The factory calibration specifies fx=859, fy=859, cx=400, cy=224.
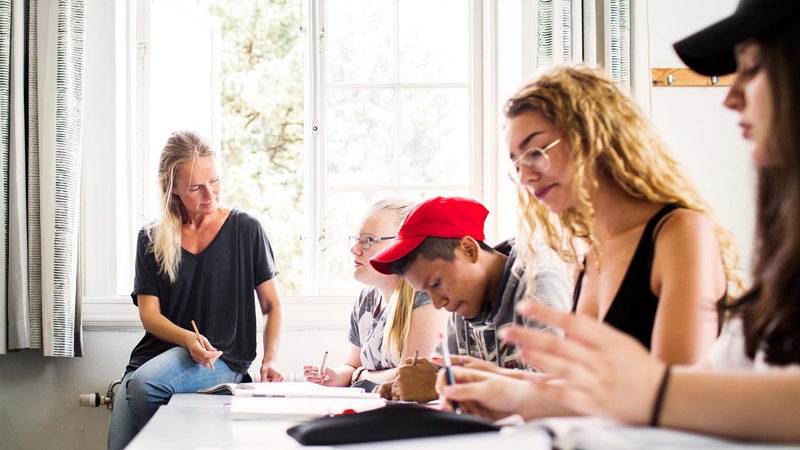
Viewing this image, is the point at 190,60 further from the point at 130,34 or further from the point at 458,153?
the point at 458,153

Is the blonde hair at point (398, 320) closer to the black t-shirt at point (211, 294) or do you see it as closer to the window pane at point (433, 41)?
the black t-shirt at point (211, 294)

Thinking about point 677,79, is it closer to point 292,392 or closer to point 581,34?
point 581,34

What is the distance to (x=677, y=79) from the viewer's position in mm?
3195

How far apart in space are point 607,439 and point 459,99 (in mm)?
3096

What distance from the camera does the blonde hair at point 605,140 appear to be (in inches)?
55.4

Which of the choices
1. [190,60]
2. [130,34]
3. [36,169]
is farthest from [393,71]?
[36,169]

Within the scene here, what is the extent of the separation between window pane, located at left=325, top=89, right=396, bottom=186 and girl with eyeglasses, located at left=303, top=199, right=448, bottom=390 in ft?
2.79

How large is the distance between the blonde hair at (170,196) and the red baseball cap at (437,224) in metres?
1.17

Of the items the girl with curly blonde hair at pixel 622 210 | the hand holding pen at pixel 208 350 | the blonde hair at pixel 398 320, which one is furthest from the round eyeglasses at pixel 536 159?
the hand holding pen at pixel 208 350

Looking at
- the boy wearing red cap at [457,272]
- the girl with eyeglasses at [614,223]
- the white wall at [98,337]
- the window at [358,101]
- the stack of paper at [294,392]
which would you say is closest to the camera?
the girl with eyeglasses at [614,223]

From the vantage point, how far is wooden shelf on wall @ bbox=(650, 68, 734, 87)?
319 cm

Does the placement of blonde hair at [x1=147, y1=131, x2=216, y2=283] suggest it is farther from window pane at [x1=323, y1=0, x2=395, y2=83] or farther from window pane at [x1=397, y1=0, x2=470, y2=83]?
window pane at [x1=397, y1=0, x2=470, y2=83]

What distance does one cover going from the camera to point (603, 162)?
146 centimetres

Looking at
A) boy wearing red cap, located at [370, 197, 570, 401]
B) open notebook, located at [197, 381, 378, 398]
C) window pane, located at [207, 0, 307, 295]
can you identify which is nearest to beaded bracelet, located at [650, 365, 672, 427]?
boy wearing red cap, located at [370, 197, 570, 401]
